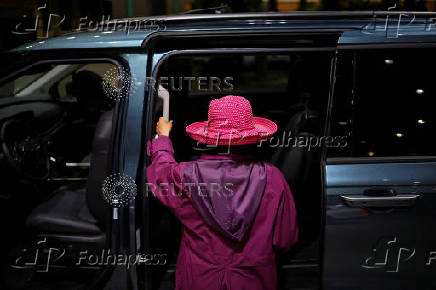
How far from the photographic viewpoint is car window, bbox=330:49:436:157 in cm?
208

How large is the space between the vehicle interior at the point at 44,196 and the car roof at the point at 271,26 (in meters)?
0.18

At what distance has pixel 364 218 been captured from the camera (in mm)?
2000

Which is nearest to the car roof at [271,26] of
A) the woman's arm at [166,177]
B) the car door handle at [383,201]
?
the woman's arm at [166,177]

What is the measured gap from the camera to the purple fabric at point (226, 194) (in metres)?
1.71

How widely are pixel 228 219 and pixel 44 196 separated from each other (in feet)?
6.99

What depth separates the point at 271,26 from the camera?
7.04ft

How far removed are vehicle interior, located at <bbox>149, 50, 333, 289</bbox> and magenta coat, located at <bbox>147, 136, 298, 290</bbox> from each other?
0.42 meters

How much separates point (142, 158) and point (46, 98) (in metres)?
2.13

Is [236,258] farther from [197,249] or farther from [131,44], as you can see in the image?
[131,44]

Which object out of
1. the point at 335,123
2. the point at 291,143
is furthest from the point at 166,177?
the point at 291,143

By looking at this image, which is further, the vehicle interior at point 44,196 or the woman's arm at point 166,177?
the vehicle interior at point 44,196

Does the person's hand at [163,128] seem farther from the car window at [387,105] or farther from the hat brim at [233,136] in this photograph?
the car window at [387,105]

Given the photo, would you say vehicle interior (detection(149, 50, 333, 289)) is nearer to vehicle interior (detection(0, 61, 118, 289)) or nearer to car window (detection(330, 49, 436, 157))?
car window (detection(330, 49, 436, 157))

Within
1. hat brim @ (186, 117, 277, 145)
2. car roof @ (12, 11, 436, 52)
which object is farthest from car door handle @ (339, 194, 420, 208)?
car roof @ (12, 11, 436, 52)
